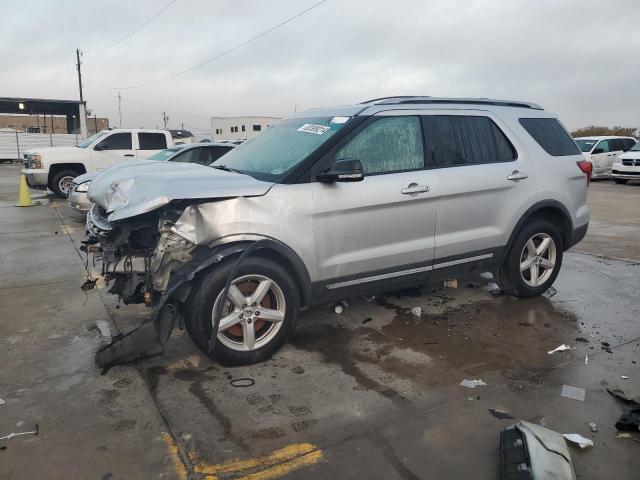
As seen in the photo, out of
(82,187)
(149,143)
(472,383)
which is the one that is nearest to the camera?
(472,383)

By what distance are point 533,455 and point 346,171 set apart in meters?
2.16

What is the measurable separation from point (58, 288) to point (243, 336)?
120 inches

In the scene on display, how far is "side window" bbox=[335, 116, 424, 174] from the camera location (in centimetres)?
415

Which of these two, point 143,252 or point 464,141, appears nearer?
point 143,252

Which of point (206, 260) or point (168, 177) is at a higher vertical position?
point (168, 177)

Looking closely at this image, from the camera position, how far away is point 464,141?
4.75 m

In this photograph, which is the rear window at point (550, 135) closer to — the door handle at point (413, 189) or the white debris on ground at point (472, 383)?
the door handle at point (413, 189)

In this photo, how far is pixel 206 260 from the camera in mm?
3496

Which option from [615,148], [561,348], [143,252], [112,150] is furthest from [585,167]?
[615,148]

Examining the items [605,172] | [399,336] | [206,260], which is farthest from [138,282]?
[605,172]

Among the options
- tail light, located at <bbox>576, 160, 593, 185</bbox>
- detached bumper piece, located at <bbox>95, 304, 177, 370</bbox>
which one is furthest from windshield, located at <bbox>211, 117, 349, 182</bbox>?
tail light, located at <bbox>576, 160, 593, 185</bbox>

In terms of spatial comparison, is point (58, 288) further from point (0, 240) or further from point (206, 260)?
point (0, 240)

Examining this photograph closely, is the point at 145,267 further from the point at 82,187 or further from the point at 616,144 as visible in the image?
the point at 616,144

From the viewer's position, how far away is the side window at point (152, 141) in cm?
1461
